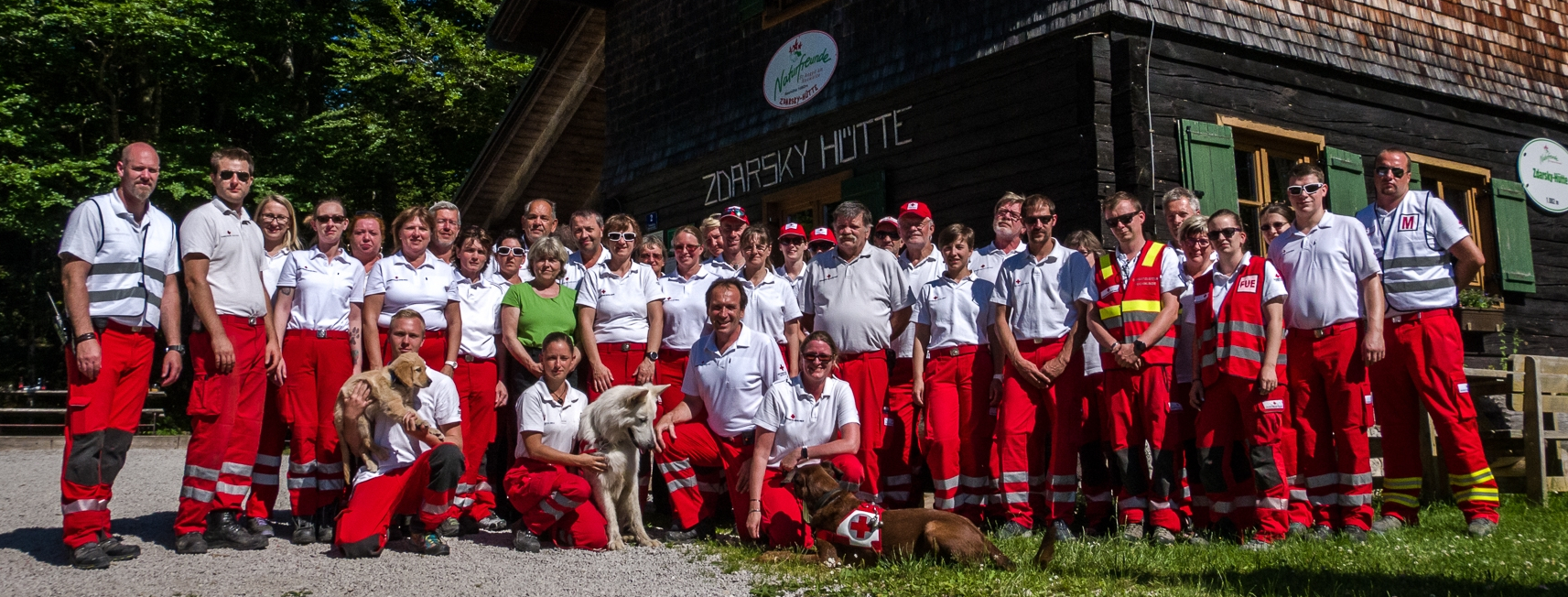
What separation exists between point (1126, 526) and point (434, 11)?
24.5 meters

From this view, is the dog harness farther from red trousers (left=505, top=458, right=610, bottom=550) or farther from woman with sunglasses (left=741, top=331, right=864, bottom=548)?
red trousers (left=505, top=458, right=610, bottom=550)

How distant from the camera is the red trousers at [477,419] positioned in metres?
6.50

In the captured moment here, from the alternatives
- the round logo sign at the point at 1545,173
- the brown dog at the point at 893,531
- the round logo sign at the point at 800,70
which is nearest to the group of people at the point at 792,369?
the brown dog at the point at 893,531

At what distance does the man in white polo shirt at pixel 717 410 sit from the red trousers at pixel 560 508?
0.46 meters

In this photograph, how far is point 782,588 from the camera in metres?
4.60

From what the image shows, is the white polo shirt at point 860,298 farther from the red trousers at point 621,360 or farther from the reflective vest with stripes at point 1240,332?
the reflective vest with stripes at point 1240,332

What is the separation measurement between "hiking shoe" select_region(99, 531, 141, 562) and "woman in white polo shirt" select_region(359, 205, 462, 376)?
5.00 feet

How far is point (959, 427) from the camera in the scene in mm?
6492

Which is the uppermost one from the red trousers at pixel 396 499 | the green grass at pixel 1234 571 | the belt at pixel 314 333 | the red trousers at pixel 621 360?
the belt at pixel 314 333

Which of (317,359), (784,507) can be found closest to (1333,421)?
(784,507)

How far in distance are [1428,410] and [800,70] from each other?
774cm

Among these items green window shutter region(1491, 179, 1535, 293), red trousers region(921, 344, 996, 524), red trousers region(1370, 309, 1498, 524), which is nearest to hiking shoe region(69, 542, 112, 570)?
red trousers region(921, 344, 996, 524)

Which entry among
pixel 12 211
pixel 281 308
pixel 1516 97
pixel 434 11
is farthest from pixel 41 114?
pixel 1516 97

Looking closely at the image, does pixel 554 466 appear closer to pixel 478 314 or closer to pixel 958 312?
pixel 478 314
